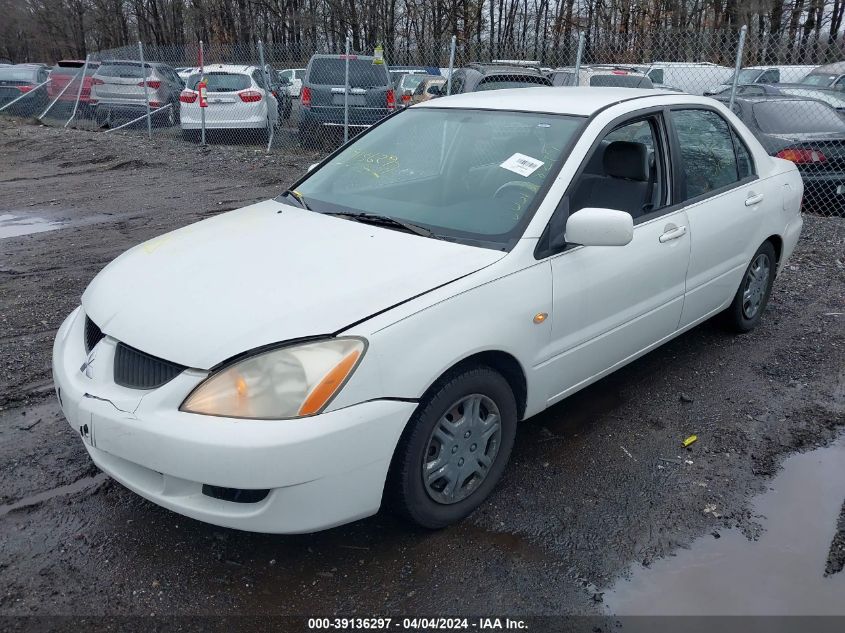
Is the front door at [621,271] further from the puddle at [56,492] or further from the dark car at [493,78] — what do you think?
the dark car at [493,78]

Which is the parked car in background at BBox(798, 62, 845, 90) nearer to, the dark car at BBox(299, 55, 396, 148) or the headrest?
the dark car at BBox(299, 55, 396, 148)

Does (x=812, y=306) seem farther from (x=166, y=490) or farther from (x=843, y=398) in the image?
(x=166, y=490)

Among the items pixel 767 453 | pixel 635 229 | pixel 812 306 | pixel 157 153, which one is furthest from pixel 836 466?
pixel 157 153

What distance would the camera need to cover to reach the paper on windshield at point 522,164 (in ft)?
11.9

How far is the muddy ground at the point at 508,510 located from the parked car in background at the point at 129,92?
11880mm

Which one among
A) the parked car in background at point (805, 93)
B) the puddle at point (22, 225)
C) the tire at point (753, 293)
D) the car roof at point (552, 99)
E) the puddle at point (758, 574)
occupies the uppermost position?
the car roof at point (552, 99)

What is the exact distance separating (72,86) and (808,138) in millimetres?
16746

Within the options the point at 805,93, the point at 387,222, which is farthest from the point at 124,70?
the point at 387,222

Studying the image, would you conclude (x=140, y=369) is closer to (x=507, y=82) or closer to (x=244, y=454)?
(x=244, y=454)

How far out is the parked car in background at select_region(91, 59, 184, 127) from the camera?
16.5 metres

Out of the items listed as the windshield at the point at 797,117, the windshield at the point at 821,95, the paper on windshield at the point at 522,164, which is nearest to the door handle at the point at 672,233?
the paper on windshield at the point at 522,164

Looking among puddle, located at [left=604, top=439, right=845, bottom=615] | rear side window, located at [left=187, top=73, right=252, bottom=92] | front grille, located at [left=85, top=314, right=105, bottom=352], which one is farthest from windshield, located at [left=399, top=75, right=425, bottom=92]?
puddle, located at [left=604, top=439, right=845, bottom=615]

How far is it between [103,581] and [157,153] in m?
12.3

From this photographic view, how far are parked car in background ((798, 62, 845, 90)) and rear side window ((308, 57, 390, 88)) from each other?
8925 millimetres
